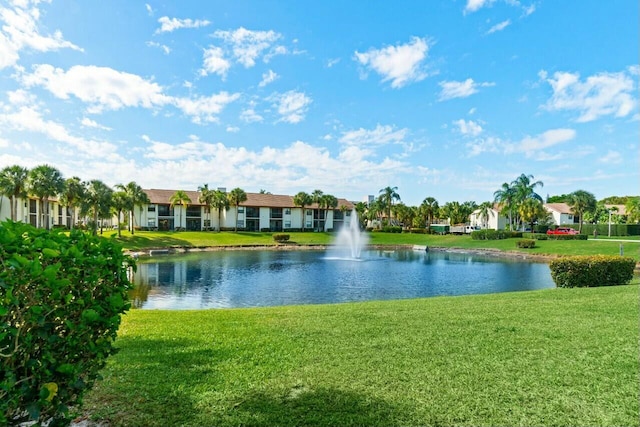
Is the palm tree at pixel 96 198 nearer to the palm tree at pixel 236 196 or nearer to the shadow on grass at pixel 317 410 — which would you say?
the palm tree at pixel 236 196

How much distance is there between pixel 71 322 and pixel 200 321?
6.02 meters

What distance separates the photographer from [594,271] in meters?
14.1

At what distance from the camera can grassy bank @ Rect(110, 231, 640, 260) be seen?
1500 inches

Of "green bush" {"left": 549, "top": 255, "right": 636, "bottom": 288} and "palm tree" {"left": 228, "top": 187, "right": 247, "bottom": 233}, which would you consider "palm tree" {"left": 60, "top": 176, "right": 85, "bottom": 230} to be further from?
"green bush" {"left": 549, "top": 255, "right": 636, "bottom": 288}

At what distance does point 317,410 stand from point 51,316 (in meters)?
2.54

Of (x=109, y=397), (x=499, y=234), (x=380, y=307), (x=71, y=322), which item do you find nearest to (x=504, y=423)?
(x=71, y=322)

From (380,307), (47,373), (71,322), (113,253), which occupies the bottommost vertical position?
(380,307)

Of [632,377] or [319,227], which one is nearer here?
[632,377]

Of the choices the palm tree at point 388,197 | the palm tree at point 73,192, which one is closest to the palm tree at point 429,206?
the palm tree at point 388,197

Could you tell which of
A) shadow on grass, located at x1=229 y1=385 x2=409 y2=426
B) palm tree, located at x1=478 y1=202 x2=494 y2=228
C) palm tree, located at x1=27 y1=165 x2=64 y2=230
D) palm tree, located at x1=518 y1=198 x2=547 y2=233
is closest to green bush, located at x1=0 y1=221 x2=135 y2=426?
shadow on grass, located at x1=229 y1=385 x2=409 y2=426

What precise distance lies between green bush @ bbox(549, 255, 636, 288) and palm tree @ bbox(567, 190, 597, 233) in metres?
60.1

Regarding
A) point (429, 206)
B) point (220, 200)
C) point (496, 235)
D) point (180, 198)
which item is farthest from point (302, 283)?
point (429, 206)

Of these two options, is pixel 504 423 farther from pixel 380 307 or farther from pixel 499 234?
pixel 499 234

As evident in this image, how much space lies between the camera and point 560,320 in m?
7.25
